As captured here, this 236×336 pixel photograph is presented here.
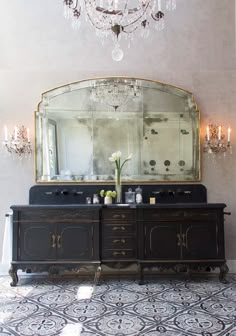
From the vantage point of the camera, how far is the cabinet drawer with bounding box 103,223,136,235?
3693 mm

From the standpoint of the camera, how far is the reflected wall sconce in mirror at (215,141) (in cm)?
427

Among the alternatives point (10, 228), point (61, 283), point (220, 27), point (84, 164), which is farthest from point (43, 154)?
point (220, 27)

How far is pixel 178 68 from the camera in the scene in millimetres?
4352

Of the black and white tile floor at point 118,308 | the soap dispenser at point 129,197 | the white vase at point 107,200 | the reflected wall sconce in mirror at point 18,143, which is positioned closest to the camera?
the black and white tile floor at point 118,308

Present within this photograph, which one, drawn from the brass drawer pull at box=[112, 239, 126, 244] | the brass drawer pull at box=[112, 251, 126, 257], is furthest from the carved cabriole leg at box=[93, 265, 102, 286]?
the brass drawer pull at box=[112, 239, 126, 244]

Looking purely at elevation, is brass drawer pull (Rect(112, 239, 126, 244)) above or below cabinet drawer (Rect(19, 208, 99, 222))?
below

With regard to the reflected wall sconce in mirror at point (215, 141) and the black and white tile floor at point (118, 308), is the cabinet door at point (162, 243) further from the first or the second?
the reflected wall sconce in mirror at point (215, 141)

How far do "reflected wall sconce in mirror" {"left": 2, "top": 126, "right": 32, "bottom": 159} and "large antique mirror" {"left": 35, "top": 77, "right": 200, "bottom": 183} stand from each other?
0.15m

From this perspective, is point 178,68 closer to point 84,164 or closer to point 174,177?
point 174,177

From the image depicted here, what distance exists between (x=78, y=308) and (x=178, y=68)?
3299mm

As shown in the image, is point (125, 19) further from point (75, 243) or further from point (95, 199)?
point (75, 243)

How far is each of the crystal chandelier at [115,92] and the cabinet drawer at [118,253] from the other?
6.19 ft

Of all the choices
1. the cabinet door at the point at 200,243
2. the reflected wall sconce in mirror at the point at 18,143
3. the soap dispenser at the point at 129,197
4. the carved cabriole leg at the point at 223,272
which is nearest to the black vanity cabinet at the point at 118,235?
the soap dispenser at the point at 129,197

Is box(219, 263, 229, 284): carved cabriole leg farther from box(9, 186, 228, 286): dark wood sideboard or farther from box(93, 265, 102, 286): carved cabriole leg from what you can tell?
box(93, 265, 102, 286): carved cabriole leg
